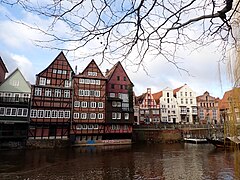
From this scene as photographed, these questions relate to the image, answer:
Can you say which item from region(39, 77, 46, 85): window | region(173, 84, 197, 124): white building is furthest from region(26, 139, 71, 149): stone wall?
region(173, 84, 197, 124): white building

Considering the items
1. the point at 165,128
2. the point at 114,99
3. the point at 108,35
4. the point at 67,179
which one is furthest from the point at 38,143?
the point at 108,35

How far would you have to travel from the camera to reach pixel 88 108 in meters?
26.6

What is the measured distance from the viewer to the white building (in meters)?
42.0

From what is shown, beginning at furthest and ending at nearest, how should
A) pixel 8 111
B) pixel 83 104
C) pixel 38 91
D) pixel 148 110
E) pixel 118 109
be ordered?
pixel 148 110, pixel 118 109, pixel 83 104, pixel 38 91, pixel 8 111

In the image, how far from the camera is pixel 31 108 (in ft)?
77.9

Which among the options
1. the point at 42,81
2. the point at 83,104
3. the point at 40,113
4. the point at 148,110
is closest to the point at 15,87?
the point at 42,81

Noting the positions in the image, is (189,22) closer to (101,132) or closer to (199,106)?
(101,132)

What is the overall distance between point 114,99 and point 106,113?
6.72 feet

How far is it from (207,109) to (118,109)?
2382 centimetres

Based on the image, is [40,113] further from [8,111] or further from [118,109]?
[118,109]

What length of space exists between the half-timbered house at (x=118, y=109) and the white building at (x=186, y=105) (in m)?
15.3

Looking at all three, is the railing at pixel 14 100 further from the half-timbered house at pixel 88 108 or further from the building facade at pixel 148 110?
the building facade at pixel 148 110

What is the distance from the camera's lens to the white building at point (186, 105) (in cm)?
4197

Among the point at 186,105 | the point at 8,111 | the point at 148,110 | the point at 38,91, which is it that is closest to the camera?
the point at 8,111
